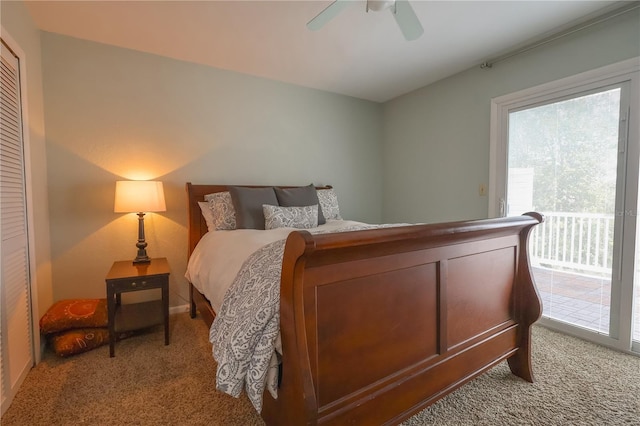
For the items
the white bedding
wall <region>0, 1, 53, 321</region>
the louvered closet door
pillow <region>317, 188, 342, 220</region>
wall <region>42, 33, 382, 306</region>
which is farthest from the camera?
pillow <region>317, 188, 342, 220</region>

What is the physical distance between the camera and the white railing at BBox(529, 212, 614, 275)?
7.12 feet

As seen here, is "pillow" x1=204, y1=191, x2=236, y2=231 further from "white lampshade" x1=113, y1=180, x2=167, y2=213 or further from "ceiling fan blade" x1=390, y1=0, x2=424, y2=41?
"ceiling fan blade" x1=390, y1=0, x2=424, y2=41

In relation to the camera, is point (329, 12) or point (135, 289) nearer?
point (329, 12)

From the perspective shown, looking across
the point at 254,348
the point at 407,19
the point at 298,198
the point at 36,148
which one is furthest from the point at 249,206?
the point at 407,19

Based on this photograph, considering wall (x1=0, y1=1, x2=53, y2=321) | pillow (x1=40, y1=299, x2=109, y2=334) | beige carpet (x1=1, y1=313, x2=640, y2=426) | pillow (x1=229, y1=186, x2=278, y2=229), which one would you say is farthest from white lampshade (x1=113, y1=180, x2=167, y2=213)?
beige carpet (x1=1, y1=313, x2=640, y2=426)

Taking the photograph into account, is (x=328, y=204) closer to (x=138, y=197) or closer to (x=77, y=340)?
(x=138, y=197)

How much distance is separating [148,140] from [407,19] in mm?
2322

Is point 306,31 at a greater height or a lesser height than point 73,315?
greater

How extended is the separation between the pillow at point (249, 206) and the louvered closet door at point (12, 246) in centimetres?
134

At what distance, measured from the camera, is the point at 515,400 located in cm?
156

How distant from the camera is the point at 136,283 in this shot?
82.4 inches

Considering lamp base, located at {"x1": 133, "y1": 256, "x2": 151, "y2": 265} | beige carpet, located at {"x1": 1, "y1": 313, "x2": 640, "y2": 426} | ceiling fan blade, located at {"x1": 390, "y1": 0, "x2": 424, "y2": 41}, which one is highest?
ceiling fan blade, located at {"x1": 390, "y1": 0, "x2": 424, "y2": 41}

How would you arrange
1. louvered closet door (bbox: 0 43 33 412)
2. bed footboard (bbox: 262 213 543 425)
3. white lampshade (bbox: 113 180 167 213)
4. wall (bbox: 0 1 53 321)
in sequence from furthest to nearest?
white lampshade (bbox: 113 180 167 213) → wall (bbox: 0 1 53 321) → louvered closet door (bbox: 0 43 33 412) → bed footboard (bbox: 262 213 543 425)

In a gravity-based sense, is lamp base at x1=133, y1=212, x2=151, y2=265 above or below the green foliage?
below
